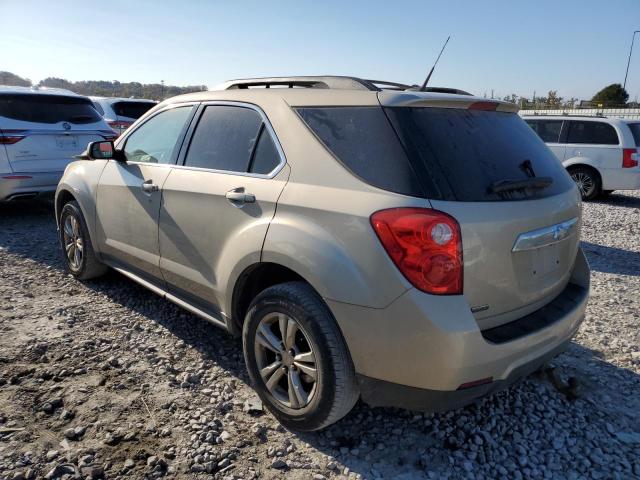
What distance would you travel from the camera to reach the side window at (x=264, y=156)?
266 cm

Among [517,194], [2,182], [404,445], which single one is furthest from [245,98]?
[2,182]

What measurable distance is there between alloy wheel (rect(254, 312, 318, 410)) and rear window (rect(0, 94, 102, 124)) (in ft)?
18.2

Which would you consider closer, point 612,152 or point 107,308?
point 107,308

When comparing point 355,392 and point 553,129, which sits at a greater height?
point 553,129

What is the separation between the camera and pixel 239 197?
2.70 m

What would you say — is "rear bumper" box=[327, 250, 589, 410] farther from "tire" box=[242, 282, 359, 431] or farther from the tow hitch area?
the tow hitch area

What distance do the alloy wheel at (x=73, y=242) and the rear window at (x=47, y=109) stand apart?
2.63 metres

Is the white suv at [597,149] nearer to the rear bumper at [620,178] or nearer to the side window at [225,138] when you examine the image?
the rear bumper at [620,178]

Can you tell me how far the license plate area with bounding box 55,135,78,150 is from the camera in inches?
260

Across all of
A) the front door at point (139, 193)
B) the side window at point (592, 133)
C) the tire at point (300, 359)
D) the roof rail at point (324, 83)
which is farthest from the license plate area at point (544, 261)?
the side window at point (592, 133)

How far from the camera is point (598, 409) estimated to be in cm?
286

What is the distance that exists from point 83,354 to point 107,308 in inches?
31.6

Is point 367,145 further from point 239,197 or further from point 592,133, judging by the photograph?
point 592,133

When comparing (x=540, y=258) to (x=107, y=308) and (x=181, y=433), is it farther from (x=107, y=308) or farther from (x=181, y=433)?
(x=107, y=308)
